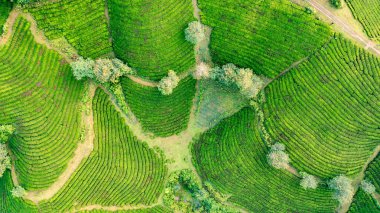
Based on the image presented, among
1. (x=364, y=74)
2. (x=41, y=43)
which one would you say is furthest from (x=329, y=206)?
(x=41, y=43)

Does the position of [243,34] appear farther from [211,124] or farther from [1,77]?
[1,77]

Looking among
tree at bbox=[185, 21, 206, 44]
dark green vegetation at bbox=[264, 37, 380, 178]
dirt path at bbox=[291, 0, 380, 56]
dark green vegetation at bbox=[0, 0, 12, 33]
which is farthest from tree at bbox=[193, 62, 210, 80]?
dark green vegetation at bbox=[0, 0, 12, 33]

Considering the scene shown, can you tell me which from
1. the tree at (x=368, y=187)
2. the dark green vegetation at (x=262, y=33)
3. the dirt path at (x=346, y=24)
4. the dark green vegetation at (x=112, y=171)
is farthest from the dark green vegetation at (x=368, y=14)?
the dark green vegetation at (x=112, y=171)

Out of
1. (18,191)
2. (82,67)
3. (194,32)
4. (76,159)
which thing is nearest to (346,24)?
(194,32)

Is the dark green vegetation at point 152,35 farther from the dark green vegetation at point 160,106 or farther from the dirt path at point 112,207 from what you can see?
the dirt path at point 112,207

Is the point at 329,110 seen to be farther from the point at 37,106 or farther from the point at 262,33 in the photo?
the point at 37,106
